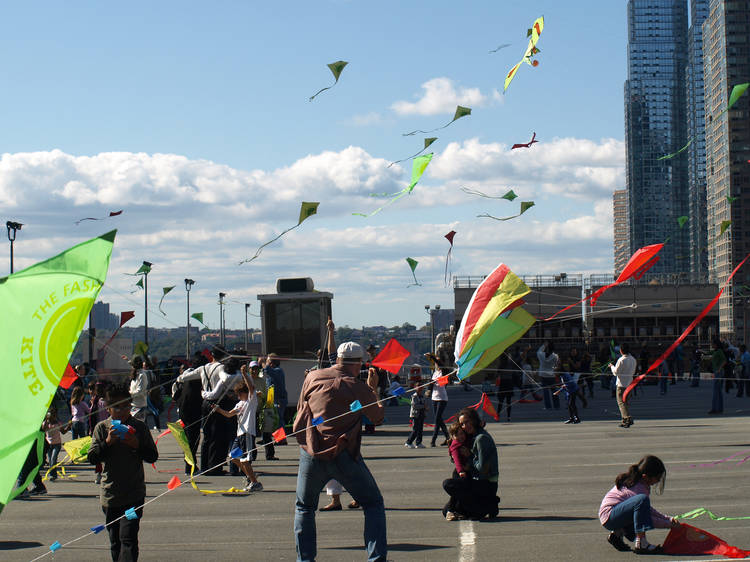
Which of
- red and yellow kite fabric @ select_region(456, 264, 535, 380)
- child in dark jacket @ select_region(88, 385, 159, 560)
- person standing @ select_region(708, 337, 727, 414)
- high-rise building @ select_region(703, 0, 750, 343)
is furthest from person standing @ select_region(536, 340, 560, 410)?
high-rise building @ select_region(703, 0, 750, 343)

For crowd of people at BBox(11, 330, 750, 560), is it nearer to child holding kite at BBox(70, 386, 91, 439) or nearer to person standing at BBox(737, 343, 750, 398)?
child holding kite at BBox(70, 386, 91, 439)

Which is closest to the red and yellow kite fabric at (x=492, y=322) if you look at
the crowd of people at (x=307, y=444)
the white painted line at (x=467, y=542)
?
the crowd of people at (x=307, y=444)

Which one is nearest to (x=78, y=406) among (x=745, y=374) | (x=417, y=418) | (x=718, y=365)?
(x=417, y=418)

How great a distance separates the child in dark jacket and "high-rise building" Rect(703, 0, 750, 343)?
11590 centimetres

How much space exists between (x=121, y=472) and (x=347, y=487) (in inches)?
64.6

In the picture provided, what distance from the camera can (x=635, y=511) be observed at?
7.50 meters

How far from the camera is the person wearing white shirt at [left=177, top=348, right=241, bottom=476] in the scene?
12.0m

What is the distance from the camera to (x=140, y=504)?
6660 millimetres

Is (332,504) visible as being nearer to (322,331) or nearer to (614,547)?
(614,547)

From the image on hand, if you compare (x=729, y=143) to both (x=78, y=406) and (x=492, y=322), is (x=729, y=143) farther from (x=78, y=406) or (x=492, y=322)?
(x=492, y=322)

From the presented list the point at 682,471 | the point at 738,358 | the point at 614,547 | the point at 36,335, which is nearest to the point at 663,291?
the point at 738,358

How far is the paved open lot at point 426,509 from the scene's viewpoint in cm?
788

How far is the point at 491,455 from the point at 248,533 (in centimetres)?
250

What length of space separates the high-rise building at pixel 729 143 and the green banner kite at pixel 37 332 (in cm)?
11757
